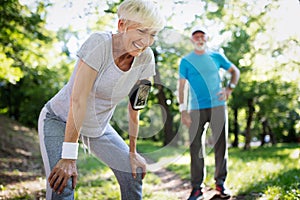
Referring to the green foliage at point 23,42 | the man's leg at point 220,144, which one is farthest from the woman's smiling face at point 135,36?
the green foliage at point 23,42

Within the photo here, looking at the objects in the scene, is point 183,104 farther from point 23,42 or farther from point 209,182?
point 23,42

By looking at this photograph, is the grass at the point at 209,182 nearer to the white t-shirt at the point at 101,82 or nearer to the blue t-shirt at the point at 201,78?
the blue t-shirt at the point at 201,78

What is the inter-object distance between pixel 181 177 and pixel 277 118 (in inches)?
470

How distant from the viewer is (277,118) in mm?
17125

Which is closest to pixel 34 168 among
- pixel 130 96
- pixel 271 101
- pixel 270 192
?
pixel 270 192

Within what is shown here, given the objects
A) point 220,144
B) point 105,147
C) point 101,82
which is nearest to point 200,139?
point 220,144

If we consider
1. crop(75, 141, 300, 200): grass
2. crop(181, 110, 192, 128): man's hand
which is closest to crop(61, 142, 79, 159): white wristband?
crop(75, 141, 300, 200): grass

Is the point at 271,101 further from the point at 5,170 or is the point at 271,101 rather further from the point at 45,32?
the point at 5,170

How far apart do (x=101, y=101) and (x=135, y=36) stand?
419 millimetres

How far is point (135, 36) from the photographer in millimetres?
2064

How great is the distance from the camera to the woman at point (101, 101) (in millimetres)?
1990

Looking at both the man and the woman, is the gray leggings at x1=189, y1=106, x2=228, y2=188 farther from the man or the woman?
the woman

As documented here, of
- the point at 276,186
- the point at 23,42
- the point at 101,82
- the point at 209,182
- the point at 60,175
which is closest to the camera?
the point at 60,175

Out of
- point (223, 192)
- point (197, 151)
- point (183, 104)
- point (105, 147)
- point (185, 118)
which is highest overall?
point (183, 104)
